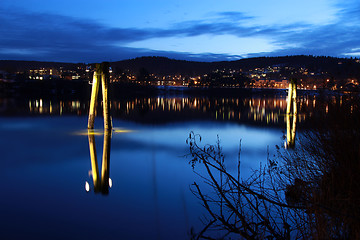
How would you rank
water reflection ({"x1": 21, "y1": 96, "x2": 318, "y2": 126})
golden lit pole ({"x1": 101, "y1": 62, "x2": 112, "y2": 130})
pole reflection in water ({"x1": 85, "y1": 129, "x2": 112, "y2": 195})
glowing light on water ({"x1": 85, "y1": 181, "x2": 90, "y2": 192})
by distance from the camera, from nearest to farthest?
glowing light on water ({"x1": 85, "y1": 181, "x2": 90, "y2": 192})
pole reflection in water ({"x1": 85, "y1": 129, "x2": 112, "y2": 195})
golden lit pole ({"x1": 101, "y1": 62, "x2": 112, "y2": 130})
water reflection ({"x1": 21, "y1": 96, "x2": 318, "y2": 126})

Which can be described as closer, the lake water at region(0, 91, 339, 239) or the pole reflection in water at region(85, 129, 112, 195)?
the lake water at region(0, 91, 339, 239)

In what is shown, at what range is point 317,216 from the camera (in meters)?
2.93

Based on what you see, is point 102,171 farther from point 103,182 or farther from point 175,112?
point 175,112

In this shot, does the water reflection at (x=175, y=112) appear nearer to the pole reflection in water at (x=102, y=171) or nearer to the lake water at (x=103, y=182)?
the lake water at (x=103, y=182)

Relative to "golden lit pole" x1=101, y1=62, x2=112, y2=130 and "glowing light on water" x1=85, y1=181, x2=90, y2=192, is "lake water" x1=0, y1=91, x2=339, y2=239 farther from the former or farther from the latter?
"golden lit pole" x1=101, y1=62, x2=112, y2=130

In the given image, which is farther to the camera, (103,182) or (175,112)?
(175,112)

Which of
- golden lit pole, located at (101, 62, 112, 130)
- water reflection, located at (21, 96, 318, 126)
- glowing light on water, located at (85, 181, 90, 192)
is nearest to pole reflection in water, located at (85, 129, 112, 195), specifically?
glowing light on water, located at (85, 181, 90, 192)

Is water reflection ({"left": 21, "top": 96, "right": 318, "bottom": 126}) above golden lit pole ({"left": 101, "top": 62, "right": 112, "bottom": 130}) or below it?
below

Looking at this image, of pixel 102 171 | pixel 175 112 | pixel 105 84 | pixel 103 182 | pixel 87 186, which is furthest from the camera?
pixel 175 112

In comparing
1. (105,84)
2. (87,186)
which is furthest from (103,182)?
(105,84)

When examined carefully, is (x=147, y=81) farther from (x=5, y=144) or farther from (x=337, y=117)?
(x=337, y=117)

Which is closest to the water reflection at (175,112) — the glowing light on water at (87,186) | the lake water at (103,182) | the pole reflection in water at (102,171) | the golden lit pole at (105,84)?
the lake water at (103,182)

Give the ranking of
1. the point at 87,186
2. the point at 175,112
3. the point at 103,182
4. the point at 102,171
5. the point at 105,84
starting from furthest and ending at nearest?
the point at 175,112
the point at 105,84
the point at 102,171
the point at 103,182
the point at 87,186

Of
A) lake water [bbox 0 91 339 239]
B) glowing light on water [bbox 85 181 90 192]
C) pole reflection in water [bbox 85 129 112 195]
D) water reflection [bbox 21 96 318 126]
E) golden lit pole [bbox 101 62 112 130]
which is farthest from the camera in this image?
water reflection [bbox 21 96 318 126]
